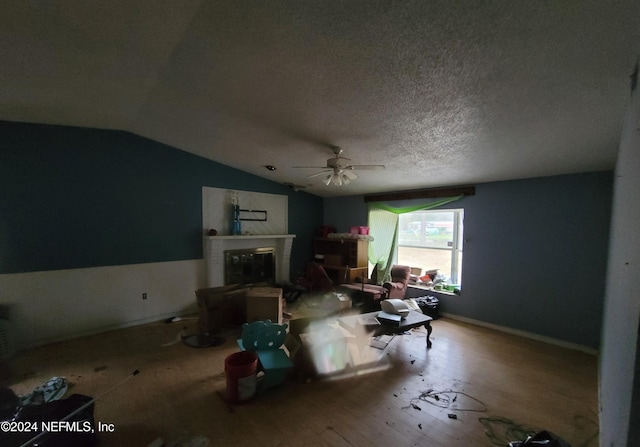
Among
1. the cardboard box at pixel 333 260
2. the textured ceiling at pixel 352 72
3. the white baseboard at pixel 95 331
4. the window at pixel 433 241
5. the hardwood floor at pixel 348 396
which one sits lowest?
the white baseboard at pixel 95 331

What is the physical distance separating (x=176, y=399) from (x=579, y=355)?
4.25 m

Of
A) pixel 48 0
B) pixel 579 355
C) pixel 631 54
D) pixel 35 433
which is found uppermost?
pixel 48 0

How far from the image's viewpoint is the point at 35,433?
1.35m

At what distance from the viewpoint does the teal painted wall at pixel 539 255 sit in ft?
9.35

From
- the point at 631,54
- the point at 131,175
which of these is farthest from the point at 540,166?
the point at 131,175

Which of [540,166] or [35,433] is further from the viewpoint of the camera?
[540,166]

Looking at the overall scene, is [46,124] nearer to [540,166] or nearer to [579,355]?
[540,166]

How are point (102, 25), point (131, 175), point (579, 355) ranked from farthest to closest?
point (131, 175), point (579, 355), point (102, 25)

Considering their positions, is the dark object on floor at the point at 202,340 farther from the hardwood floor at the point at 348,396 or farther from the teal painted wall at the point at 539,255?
the teal painted wall at the point at 539,255

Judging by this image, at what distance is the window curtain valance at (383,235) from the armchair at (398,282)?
294mm

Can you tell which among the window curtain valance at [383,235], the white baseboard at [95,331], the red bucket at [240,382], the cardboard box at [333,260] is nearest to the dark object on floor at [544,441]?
the red bucket at [240,382]

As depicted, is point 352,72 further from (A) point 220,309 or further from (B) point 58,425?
(A) point 220,309

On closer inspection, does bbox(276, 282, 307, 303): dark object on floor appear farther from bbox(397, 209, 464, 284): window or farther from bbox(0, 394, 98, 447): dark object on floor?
bbox(0, 394, 98, 447): dark object on floor

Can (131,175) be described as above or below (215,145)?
below
